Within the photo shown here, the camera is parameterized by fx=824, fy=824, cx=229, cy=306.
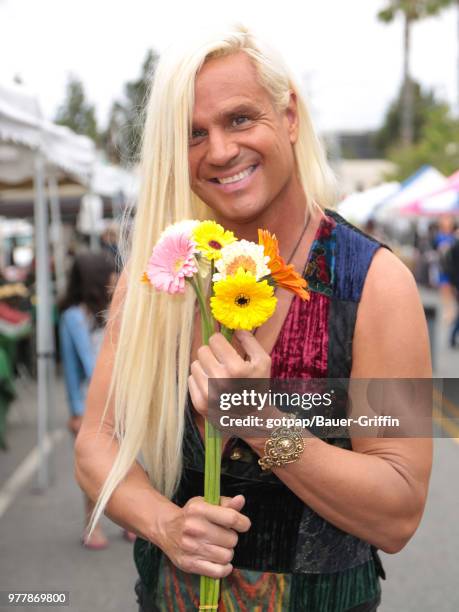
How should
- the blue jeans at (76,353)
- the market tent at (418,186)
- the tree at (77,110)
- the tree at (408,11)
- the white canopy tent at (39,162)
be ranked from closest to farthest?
the blue jeans at (76,353), the white canopy tent at (39,162), the market tent at (418,186), the tree at (408,11), the tree at (77,110)

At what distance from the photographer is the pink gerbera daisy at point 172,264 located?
1.38 meters

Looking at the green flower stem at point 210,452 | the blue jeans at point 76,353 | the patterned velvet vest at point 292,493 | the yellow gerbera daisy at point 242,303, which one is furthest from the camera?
the blue jeans at point 76,353

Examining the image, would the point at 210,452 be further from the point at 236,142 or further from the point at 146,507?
the point at 236,142

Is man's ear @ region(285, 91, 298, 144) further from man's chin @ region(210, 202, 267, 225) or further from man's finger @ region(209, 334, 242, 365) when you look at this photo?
man's finger @ region(209, 334, 242, 365)

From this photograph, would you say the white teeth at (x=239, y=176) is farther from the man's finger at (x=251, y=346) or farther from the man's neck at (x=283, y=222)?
the man's finger at (x=251, y=346)

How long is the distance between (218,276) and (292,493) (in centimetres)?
50

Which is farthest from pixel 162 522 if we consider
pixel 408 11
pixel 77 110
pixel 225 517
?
pixel 77 110

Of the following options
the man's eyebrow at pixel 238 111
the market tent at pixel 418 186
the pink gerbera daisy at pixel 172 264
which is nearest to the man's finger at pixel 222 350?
the pink gerbera daisy at pixel 172 264

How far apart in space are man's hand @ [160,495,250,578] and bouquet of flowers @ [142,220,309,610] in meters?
0.03

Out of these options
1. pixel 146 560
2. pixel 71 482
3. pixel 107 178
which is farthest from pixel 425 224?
pixel 146 560

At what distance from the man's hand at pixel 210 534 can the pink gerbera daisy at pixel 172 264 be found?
0.37 metres

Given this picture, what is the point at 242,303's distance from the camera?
4.32ft

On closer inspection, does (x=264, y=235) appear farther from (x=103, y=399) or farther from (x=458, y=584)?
(x=458, y=584)

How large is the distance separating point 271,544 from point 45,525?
4082 millimetres
